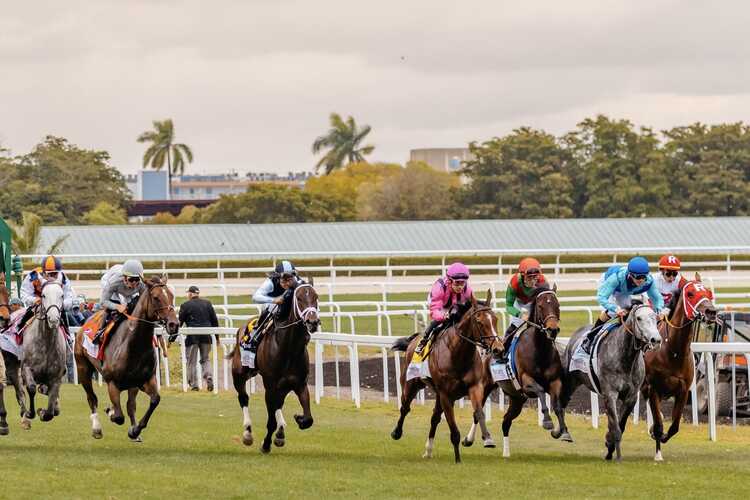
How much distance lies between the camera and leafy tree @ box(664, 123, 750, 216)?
6981 centimetres

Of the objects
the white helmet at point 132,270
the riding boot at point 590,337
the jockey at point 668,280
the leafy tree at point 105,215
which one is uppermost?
the leafy tree at point 105,215

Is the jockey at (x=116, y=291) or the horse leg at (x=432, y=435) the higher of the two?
the jockey at (x=116, y=291)

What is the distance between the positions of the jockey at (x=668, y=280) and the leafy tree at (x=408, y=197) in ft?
205

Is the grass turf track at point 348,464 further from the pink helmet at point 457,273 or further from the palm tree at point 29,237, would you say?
the palm tree at point 29,237

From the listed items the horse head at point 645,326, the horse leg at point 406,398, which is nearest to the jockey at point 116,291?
the horse leg at point 406,398

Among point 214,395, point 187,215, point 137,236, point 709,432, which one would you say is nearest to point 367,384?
point 214,395

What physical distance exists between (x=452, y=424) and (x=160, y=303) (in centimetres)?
269

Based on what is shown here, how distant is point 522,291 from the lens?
12.8 metres

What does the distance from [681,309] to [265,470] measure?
3821 millimetres

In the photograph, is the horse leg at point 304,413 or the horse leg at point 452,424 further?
the horse leg at point 304,413

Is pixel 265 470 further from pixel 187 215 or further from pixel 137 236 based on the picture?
pixel 187 215

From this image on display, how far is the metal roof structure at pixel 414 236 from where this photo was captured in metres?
47.5

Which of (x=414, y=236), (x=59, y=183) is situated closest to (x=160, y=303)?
(x=414, y=236)

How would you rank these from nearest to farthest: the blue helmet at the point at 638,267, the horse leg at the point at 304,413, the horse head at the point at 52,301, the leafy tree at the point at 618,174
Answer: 1. the blue helmet at the point at 638,267
2. the horse leg at the point at 304,413
3. the horse head at the point at 52,301
4. the leafy tree at the point at 618,174
